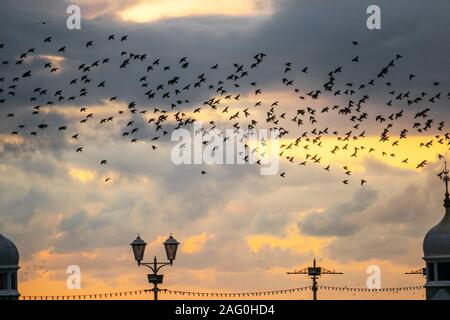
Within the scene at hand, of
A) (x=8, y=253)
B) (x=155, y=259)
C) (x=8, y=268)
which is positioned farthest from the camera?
(x=8, y=268)

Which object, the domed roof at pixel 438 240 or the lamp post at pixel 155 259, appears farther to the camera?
the domed roof at pixel 438 240

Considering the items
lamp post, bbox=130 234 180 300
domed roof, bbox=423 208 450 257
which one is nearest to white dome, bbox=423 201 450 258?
domed roof, bbox=423 208 450 257

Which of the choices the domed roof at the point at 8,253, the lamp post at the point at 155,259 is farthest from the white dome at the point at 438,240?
the lamp post at the point at 155,259

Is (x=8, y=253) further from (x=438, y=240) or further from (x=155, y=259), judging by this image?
(x=155, y=259)

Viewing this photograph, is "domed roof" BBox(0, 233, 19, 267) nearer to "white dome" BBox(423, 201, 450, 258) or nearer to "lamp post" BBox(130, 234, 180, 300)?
"white dome" BBox(423, 201, 450, 258)

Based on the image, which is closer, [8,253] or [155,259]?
[155,259]

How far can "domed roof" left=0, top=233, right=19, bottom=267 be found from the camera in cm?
17112

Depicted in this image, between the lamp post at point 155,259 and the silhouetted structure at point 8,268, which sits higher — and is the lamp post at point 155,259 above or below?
below

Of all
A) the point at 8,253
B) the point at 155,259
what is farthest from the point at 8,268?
the point at 155,259

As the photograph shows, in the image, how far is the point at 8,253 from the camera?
171250 mm

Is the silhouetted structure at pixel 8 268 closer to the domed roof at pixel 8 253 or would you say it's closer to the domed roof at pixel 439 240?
the domed roof at pixel 8 253

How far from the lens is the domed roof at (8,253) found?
17112cm
